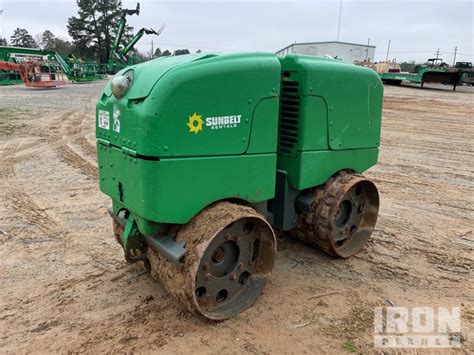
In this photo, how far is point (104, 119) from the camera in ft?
9.44

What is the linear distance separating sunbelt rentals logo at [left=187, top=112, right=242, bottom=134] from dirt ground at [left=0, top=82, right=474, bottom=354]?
4.38 feet

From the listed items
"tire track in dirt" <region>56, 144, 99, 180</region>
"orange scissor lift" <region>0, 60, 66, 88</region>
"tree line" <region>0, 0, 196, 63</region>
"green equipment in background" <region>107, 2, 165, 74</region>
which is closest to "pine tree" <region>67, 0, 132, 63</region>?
"tree line" <region>0, 0, 196, 63</region>

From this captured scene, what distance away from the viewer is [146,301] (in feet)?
9.92

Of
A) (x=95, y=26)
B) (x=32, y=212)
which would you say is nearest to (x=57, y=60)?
(x=32, y=212)

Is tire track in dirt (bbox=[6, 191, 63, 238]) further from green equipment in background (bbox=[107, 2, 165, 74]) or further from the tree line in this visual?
the tree line

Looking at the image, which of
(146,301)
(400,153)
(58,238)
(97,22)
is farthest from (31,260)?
Answer: (97,22)

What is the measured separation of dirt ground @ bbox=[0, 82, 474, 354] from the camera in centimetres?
265

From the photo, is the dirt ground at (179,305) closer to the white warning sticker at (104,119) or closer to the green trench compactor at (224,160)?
the green trench compactor at (224,160)

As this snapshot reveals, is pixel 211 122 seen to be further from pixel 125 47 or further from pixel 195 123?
pixel 125 47

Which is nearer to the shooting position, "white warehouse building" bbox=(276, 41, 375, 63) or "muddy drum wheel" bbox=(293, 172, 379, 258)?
"muddy drum wheel" bbox=(293, 172, 379, 258)

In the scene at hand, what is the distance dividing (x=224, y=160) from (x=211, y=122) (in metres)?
0.27

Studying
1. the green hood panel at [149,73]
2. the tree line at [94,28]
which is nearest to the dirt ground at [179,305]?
the green hood panel at [149,73]

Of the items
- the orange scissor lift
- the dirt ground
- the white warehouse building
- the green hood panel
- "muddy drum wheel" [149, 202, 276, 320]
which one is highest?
the white warehouse building

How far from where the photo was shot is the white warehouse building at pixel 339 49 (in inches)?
1526
